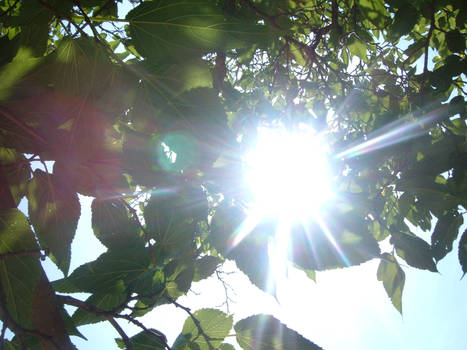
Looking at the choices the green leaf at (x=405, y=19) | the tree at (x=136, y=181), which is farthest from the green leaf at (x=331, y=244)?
the green leaf at (x=405, y=19)

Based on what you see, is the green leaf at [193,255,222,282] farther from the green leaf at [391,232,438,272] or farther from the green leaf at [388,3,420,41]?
the green leaf at [388,3,420,41]

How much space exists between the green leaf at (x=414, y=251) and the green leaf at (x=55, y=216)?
1067 millimetres

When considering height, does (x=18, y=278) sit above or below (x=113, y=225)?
below

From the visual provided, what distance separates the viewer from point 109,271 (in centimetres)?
85

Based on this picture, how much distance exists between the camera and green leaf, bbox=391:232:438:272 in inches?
→ 41.8

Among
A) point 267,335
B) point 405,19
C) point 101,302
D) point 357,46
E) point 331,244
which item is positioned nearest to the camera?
point 331,244

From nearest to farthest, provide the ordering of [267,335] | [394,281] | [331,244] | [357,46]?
1. [331,244]
2. [267,335]
3. [394,281]
4. [357,46]

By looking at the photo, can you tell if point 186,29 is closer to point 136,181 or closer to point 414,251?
point 136,181

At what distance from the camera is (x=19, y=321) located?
76 centimetres

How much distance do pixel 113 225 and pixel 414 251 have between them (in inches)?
39.5

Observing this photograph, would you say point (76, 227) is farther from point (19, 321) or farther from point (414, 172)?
point (414, 172)

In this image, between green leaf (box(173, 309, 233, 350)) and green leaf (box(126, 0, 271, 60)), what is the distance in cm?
70

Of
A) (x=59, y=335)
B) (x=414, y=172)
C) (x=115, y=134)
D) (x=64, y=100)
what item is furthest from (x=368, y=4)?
(x=59, y=335)

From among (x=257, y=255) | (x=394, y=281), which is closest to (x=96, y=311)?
(x=257, y=255)
